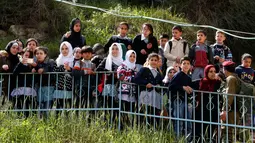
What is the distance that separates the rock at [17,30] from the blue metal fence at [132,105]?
728 centimetres

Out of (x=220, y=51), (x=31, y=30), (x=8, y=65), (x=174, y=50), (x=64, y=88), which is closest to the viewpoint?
(x=64, y=88)

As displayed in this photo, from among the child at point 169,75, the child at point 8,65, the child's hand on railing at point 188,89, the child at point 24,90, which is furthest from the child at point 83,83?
the child's hand on railing at point 188,89

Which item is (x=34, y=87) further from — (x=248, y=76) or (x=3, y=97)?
(x=248, y=76)

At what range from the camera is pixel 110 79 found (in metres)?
9.09

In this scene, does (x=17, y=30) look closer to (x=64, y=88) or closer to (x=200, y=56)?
(x=64, y=88)

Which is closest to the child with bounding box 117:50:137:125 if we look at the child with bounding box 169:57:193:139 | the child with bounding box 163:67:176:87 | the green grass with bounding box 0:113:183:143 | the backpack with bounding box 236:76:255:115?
the green grass with bounding box 0:113:183:143

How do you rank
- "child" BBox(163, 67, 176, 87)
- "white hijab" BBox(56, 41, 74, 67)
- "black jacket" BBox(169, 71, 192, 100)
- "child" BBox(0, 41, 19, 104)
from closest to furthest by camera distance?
"black jacket" BBox(169, 71, 192, 100) → "child" BBox(163, 67, 176, 87) → "child" BBox(0, 41, 19, 104) → "white hijab" BBox(56, 41, 74, 67)

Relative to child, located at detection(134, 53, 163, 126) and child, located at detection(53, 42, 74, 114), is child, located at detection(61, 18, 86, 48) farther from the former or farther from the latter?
child, located at detection(134, 53, 163, 126)

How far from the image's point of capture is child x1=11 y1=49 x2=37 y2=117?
9062mm

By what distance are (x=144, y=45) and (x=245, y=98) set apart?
233cm

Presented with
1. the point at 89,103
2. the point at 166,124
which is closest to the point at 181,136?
the point at 166,124

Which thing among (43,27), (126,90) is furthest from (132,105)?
(43,27)

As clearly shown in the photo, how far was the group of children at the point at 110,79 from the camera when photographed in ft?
28.7

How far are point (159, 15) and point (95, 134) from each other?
8.82 meters
